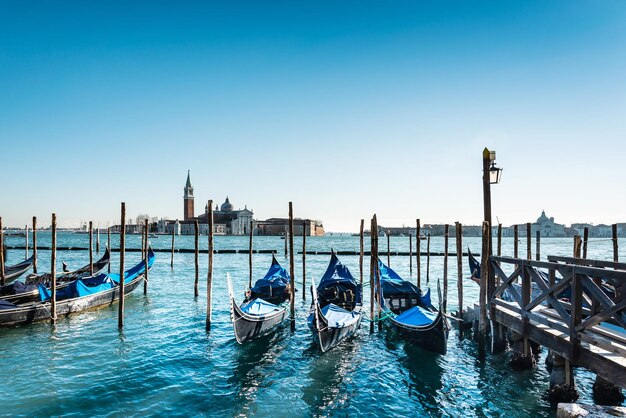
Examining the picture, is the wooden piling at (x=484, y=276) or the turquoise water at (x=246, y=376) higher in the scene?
the wooden piling at (x=484, y=276)

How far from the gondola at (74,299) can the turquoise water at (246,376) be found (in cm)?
46

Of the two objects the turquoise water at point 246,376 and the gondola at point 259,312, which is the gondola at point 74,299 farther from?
the gondola at point 259,312

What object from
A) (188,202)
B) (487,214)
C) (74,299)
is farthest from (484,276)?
(188,202)

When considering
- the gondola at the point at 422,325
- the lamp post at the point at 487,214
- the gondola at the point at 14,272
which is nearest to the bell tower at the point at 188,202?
the gondola at the point at 14,272

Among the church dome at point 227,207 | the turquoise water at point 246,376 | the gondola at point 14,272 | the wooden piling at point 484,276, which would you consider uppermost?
the church dome at point 227,207

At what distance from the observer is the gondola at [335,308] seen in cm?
766

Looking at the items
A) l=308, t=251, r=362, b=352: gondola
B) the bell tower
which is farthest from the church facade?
l=308, t=251, r=362, b=352: gondola

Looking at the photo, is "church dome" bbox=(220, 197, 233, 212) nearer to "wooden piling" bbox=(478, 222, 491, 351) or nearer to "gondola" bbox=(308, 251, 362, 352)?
"gondola" bbox=(308, 251, 362, 352)

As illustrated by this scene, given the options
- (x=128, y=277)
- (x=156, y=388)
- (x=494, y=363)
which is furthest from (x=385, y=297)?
(x=128, y=277)

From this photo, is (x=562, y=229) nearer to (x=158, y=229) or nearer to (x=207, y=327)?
(x=158, y=229)

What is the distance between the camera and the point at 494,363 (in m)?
7.31

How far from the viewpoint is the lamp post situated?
22.6 feet

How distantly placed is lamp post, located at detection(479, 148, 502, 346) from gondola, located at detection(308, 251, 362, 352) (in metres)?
2.68

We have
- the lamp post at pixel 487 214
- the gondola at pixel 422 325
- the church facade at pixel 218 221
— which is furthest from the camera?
the church facade at pixel 218 221
